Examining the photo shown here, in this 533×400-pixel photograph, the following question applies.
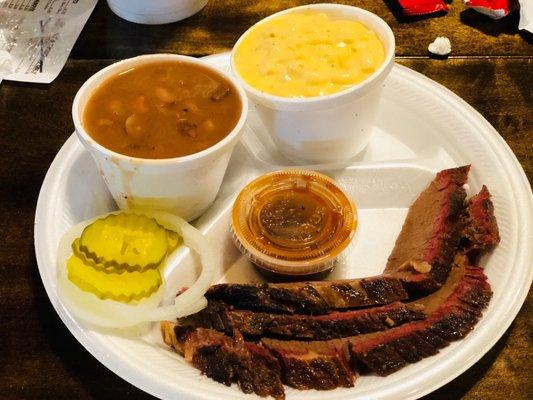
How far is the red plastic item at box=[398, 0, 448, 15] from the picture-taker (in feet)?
11.2

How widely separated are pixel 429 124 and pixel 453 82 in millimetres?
464

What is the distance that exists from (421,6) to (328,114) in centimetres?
149

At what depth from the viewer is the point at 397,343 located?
71.7 inches

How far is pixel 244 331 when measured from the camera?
1900mm

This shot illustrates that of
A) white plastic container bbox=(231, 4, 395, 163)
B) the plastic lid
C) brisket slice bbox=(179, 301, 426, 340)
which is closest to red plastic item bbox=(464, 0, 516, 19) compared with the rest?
white plastic container bbox=(231, 4, 395, 163)

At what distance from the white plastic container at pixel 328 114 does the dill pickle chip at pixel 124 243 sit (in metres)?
0.69

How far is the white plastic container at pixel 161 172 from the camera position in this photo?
2068 millimetres

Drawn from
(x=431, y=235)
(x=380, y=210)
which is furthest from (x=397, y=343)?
(x=380, y=210)

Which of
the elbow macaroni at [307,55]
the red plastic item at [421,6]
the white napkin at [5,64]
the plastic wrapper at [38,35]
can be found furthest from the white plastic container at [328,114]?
the white napkin at [5,64]

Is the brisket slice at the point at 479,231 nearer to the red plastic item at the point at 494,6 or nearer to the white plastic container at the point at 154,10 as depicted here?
the red plastic item at the point at 494,6

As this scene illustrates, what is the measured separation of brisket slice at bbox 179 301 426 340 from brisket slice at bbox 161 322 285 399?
0.15 ft

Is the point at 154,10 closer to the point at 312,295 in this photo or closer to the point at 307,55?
the point at 307,55

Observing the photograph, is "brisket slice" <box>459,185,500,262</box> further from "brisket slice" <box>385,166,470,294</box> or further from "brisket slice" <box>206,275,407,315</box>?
"brisket slice" <box>206,275,407,315</box>

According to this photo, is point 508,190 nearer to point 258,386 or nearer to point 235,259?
point 235,259
